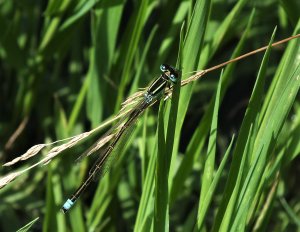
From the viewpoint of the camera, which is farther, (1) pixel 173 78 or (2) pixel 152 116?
(2) pixel 152 116

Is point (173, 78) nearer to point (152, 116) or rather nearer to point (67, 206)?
point (67, 206)

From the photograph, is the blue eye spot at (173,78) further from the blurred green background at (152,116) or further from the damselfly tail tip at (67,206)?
the damselfly tail tip at (67,206)

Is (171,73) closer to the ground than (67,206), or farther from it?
farther from it

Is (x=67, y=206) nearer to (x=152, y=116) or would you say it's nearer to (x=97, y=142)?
(x=97, y=142)

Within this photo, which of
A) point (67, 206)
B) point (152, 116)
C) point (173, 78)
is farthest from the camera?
point (152, 116)

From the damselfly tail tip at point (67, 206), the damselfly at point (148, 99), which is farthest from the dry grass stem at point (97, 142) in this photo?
the damselfly tail tip at point (67, 206)

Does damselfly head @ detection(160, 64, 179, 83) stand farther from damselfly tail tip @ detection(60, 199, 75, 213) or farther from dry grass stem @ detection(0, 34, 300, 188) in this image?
damselfly tail tip @ detection(60, 199, 75, 213)

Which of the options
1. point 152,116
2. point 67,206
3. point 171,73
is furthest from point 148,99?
point 152,116

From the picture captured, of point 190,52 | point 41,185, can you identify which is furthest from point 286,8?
point 41,185

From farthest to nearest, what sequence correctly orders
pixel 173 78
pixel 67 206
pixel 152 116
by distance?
pixel 152 116, pixel 67 206, pixel 173 78
